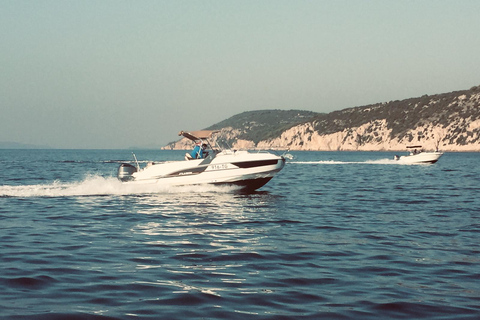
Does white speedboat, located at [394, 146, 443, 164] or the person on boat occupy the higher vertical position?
the person on boat

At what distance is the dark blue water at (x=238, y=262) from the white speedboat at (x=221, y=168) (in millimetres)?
3690

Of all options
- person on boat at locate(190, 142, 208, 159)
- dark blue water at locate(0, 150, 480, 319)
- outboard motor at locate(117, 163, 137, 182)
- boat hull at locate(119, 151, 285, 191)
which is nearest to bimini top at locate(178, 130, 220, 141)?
person on boat at locate(190, 142, 208, 159)

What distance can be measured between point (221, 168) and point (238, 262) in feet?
42.0

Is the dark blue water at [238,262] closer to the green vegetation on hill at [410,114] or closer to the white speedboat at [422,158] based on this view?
the white speedboat at [422,158]

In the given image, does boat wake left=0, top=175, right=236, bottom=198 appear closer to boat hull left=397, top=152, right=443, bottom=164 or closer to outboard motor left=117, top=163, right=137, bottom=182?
outboard motor left=117, top=163, right=137, bottom=182

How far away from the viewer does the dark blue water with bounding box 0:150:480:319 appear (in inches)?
247

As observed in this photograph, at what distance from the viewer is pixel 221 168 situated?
2167 centimetres

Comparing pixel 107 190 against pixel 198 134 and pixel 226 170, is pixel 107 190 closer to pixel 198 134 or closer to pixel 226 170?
pixel 198 134

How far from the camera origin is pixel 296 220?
14.6 metres

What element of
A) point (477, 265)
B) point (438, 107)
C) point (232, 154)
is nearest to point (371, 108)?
point (438, 107)

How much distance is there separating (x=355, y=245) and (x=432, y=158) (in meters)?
58.0

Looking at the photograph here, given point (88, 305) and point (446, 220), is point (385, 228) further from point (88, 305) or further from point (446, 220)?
point (88, 305)

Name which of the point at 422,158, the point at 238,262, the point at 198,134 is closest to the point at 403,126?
the point at 422,158

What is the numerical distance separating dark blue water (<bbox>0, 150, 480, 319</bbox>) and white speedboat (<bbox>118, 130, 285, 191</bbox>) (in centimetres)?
369
